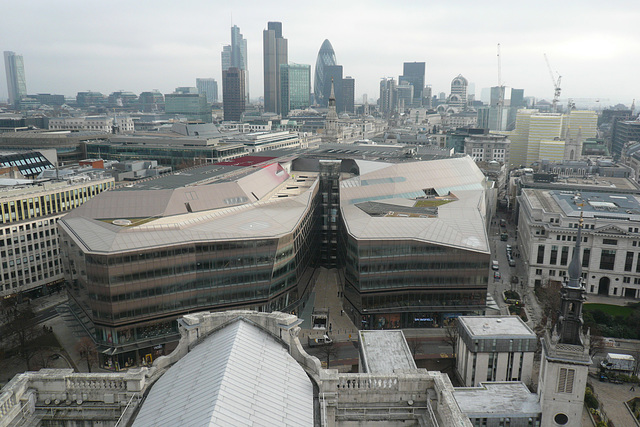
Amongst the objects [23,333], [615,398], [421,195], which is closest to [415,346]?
[615,398]

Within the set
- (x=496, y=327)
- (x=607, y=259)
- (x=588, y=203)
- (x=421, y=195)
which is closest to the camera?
(x=496, y=327)

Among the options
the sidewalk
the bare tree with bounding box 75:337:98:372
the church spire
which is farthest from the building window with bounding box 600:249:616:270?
the bare tree with bounding box 75:337:98:372

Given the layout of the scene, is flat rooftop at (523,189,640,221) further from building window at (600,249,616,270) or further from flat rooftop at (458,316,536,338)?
flat rooftop at (458,316,536,338)

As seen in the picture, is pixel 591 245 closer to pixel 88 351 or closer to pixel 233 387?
pixel 88 351

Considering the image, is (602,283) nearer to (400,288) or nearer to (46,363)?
(400,288)

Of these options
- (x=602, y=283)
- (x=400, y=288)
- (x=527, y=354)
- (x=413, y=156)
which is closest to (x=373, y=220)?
(x=400, y=288)

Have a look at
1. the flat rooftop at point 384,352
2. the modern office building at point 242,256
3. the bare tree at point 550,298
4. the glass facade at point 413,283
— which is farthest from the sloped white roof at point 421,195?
the flat rooftop at point 384,352
